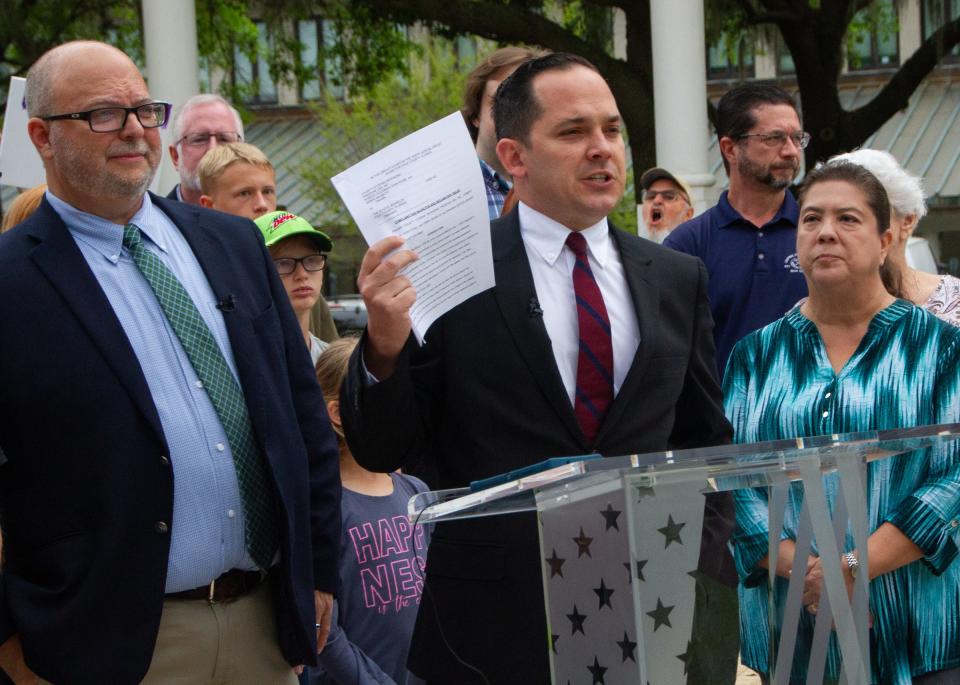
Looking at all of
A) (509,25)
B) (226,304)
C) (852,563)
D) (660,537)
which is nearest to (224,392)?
(226,304)

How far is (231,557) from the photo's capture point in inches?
147

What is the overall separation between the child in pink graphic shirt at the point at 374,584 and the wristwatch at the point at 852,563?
75.6 inches

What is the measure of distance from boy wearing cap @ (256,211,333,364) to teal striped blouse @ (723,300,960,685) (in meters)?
1.86

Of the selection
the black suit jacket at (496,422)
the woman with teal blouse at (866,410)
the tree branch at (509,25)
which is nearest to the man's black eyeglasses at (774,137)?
the woman with teal blouse at (866,410)

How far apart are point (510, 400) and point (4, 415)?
1.16m

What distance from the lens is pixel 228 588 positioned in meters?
3.79

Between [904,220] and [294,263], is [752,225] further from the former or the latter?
[294,263]

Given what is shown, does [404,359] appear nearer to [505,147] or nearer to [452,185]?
[452,185]

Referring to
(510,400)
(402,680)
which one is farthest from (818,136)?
(510,400)

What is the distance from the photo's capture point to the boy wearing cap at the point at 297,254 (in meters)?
5.82

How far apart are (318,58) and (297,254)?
1358 cm

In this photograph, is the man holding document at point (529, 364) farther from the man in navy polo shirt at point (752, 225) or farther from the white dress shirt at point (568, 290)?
the man in navy polo shirt at point (752, 225)

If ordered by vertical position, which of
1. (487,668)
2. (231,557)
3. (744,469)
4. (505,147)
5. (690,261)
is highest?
(505,147)

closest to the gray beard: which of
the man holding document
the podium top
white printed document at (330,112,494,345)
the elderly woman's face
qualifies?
the elderly woman's face
